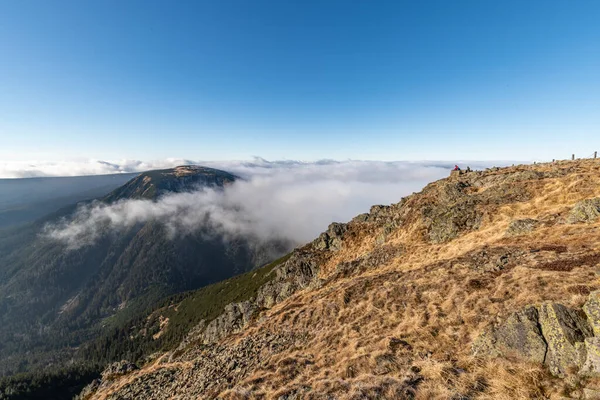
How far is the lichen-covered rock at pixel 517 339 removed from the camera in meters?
15.6

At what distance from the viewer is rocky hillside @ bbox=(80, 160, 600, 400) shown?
49.4ft

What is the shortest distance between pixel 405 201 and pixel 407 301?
52.9 meters

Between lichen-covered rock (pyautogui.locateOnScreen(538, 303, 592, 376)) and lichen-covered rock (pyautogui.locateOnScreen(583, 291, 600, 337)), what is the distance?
0.32 m

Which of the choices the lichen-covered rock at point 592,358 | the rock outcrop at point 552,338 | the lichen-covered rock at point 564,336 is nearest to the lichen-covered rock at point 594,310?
the rock outcrop at point 552,338

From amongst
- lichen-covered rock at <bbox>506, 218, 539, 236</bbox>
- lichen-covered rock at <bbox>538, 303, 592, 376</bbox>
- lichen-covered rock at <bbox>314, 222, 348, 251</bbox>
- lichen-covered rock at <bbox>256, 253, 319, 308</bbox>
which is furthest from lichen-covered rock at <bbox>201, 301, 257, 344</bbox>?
lichen-covered rock at <bbox>538, 303, 592, 376</bbox>

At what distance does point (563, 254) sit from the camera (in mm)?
25719

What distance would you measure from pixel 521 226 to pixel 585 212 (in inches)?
257

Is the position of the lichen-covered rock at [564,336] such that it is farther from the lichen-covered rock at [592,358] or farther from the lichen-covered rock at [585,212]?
the lichen-covered rock at [585,212]

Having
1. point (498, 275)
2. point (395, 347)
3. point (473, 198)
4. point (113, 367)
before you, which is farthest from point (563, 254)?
point (113, 367)

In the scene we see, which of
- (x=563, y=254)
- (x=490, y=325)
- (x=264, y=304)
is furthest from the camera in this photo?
(x=264, y=304)

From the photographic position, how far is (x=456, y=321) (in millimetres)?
22219

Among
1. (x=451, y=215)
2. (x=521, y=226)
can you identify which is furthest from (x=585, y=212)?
(x=451, y=215)

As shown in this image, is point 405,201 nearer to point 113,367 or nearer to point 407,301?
point 407,301

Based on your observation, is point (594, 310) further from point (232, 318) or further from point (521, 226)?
point (232, 318)
